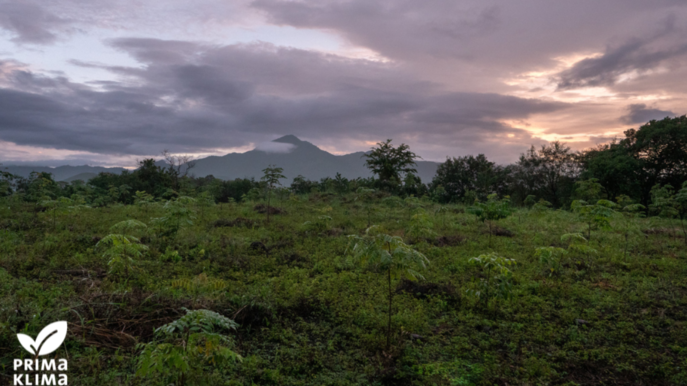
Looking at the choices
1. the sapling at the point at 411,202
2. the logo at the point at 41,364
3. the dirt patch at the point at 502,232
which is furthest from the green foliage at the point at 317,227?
the logo at the point at 41,364

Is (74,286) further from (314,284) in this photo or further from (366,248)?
(366,248)

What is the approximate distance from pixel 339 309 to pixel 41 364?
14.4ft

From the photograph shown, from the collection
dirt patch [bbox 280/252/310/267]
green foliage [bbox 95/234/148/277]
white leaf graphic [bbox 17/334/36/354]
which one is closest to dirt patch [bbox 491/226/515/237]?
dirt patch [bbox 280/252/310/267]

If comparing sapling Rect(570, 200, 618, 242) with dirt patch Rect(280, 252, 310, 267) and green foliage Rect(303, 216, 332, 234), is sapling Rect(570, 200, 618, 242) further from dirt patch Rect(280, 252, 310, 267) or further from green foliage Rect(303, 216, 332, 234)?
green foliage Rect(303, 216, 332, 234)

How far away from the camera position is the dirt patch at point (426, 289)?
736 centimetres

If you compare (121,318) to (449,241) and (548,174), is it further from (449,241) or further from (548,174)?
(548,174)

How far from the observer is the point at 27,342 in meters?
3.97

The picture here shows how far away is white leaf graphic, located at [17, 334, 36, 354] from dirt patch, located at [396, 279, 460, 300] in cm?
626

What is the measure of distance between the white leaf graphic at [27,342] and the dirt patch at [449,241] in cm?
1085

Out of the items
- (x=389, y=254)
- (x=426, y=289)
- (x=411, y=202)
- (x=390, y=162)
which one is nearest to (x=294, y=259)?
(x=426, y=289)

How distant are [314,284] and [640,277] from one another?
8.63 metres

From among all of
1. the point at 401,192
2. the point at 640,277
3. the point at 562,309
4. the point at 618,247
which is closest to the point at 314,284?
the point at 562,309

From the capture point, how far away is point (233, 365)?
4.27m

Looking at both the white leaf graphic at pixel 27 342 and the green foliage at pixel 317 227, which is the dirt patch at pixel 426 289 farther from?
the white leaf graphic at pixel 27 342
